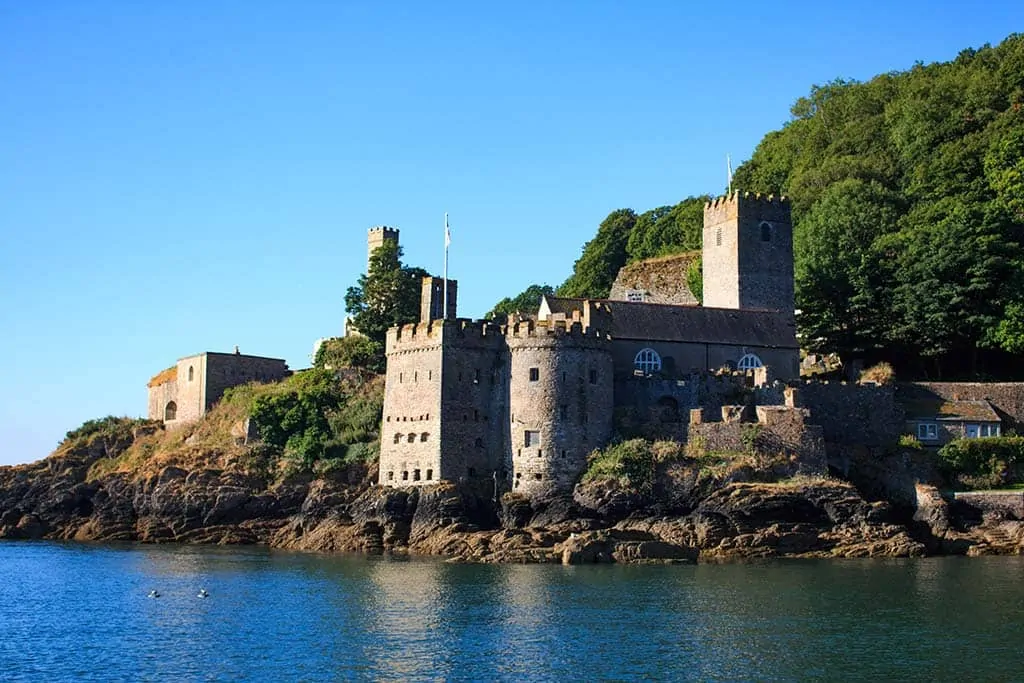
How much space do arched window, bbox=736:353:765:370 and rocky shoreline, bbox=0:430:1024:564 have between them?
9108 mm

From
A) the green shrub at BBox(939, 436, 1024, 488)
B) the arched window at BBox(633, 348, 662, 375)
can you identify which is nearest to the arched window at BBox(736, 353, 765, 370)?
the arched window at BBox(633, 348, 662, 375)

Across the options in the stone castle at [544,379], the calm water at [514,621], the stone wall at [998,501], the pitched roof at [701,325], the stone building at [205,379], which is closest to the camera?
the calm water at [514,621]

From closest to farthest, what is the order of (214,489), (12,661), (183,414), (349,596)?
(12,661), (349,596), (214,489), (183,414)

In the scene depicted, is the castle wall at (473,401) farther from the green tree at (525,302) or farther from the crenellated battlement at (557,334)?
the green tree at (525,302)

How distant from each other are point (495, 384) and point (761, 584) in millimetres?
17575

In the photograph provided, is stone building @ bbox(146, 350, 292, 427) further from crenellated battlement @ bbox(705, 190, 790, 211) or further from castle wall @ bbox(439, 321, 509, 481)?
crenellated battlement @ bbox(705, 190, 790, 211)

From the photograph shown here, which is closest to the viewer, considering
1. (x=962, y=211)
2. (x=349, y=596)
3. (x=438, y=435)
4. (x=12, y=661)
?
(x=12, y=661)

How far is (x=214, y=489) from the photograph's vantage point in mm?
62562

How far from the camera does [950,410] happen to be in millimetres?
61219

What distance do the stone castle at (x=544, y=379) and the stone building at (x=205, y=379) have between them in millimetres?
13737

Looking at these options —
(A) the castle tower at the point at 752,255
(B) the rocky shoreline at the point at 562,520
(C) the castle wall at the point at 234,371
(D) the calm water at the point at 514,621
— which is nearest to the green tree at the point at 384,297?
(C) the castle wall at the point at 234,371

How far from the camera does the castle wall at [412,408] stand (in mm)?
58750

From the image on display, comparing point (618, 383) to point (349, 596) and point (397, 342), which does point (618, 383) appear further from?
point (349, 596)

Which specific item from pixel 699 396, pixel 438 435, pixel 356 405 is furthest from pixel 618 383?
pixel 356 405
